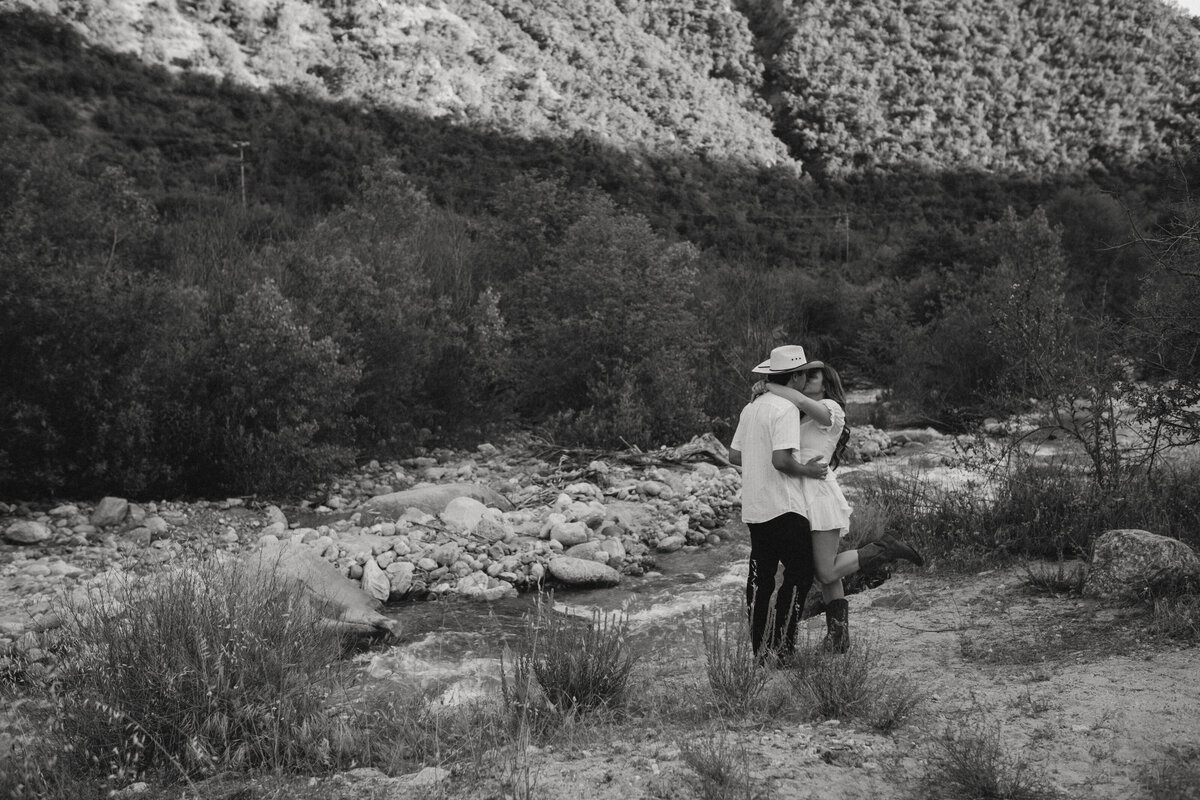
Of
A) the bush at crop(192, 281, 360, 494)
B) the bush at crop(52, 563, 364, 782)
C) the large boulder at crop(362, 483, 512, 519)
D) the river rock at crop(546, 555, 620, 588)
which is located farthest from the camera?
the bush at crop(192, 281, 360, 494)

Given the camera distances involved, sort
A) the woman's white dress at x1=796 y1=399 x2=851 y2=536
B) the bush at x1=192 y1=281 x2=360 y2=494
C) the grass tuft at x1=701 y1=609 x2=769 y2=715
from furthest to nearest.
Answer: the bush at x1=192 y1=281 x2=360 y2=494 → the woman's white dress at x1=796 y1=399 x2=851 y2=536 → the grass tuft at x1=701 y1=609 x2=769 y2=715

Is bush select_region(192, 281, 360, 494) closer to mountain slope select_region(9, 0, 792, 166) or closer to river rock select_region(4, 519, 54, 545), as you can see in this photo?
river rock select_region(4, 519, 54, 545)

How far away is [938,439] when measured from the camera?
50.1 feet

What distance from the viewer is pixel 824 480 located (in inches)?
187

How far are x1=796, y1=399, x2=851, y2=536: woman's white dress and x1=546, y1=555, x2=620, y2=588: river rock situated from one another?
327cm

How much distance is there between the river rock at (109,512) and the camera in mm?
8867

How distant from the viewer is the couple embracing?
14.9ft

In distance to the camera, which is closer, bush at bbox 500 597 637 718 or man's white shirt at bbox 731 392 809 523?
bush at bbox 500 597 637 718

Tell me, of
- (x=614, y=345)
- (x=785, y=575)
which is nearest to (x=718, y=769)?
(x=785, y=575)

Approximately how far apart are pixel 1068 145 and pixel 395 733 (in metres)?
56.9

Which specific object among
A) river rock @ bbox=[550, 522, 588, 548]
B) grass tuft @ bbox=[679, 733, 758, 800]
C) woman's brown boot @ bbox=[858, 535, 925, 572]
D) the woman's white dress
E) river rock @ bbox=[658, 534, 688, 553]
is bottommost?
river rock @ bbox=[658, 534, 688, 553]

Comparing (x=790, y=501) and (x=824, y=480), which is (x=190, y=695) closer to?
(x=790, y=501)

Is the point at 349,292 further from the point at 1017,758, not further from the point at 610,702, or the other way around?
the point at 1017,758

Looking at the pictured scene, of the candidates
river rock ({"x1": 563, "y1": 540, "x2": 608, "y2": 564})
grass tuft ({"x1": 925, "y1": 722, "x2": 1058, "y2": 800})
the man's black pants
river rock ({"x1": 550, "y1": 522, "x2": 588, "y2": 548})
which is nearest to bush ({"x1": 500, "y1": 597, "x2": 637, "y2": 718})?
the man's black pants
